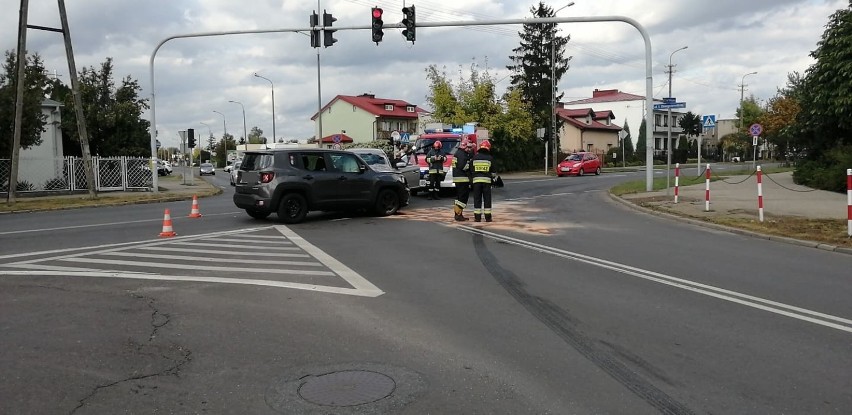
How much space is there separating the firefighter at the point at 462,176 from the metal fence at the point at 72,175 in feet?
61.6

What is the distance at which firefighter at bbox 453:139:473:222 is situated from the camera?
1459 cm

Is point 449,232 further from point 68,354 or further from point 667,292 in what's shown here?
point 68,354

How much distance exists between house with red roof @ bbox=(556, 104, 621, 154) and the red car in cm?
2051

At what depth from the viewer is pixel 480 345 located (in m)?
5.23

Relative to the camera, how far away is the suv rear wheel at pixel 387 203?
15852mm

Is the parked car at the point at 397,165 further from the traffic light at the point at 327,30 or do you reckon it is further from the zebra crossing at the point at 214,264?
the zebra crossing at the point at 214,264

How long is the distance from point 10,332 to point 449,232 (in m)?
8.09

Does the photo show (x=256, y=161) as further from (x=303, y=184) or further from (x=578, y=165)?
(x=578, y=165)

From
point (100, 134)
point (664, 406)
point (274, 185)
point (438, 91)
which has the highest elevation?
point (438, 91)

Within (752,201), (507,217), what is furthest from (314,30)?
(752,201)

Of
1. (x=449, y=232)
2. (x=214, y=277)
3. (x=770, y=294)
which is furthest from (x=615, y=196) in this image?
(x=214, y=277)

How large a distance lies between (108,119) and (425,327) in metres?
33.3

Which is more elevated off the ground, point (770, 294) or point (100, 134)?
point (100, 134)

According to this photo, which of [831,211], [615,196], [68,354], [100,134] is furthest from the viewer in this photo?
[100,134]
